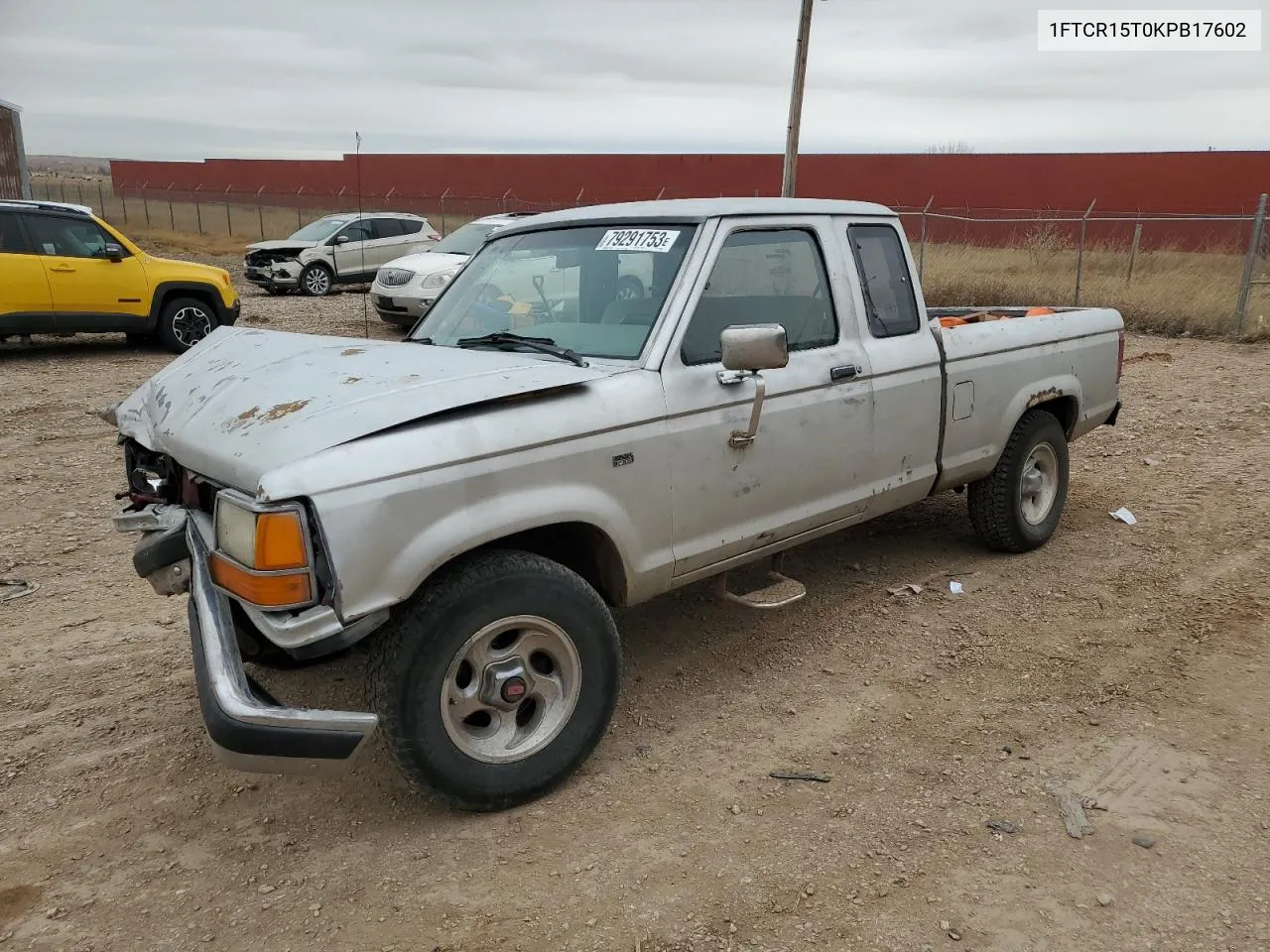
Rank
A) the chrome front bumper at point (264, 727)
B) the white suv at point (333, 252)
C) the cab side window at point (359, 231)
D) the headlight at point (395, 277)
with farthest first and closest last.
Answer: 1. the cab side window at point (359, 231)
2. the white suv at point (333, 252)
3. the headlight at point (395, 277)
4. the chrome front bumper at point (264, 727)

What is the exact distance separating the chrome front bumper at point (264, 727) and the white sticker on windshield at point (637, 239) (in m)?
2.07

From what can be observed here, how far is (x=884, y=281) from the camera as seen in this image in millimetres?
4473

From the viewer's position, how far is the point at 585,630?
3150mm

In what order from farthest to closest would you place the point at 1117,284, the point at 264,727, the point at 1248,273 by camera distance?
the point at 1117,284 < the point at 1248,273 < the point at 264,727

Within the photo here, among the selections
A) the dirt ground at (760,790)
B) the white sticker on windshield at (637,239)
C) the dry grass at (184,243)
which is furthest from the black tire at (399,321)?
the dry grass at (184,243)

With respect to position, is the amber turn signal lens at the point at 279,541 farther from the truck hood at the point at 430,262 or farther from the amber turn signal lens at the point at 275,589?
the truck hood at the point at 430,262

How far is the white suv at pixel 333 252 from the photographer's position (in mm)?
18328

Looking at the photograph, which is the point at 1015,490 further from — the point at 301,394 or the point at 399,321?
the point at 399,321

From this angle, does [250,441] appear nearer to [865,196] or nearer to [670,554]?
[670,554]

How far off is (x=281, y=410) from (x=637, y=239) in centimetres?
159

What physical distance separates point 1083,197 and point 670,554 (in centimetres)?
2588

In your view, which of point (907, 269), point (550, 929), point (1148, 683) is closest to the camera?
point (550, 929)

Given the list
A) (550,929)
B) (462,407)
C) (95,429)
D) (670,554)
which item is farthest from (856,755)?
(95,429)

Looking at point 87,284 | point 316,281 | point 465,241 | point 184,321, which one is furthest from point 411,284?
point 316,281
